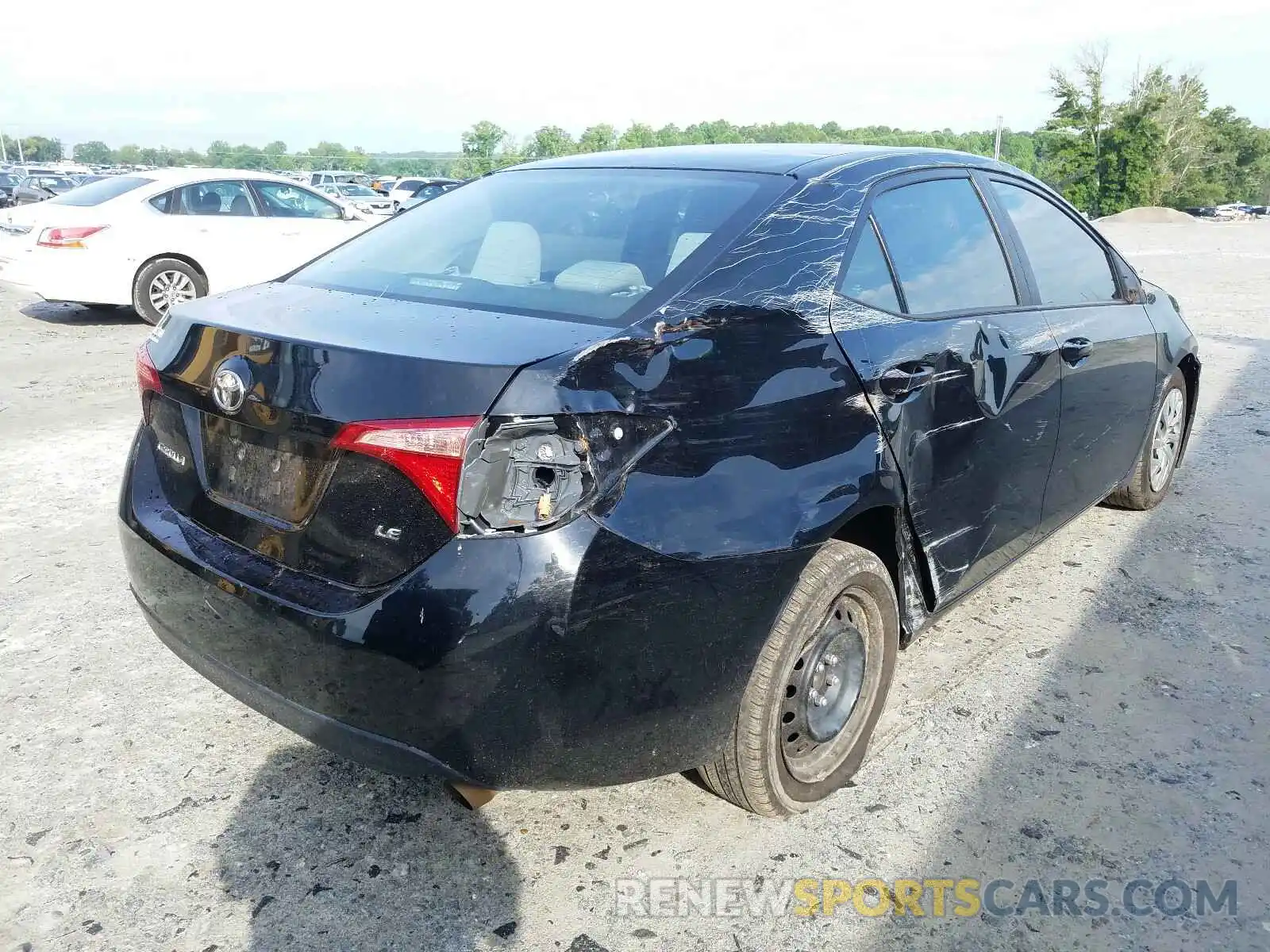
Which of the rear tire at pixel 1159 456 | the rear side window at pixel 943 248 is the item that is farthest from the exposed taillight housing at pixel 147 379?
the rear tire at pixel 1159 456

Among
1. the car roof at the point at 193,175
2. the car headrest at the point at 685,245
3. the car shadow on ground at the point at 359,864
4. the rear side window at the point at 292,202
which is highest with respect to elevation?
the car roof at the point at 193,175

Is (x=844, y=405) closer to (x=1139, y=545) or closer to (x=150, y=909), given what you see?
(x=150, y=909)

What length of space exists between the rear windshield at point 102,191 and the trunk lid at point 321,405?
911 centimetres

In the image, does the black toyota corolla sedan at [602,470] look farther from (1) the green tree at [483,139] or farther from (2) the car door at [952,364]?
(1) the green tree at [483,139]

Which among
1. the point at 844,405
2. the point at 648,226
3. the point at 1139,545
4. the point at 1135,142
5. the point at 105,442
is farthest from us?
the point at 1135,142

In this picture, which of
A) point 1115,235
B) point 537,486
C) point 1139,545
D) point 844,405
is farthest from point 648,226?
point 1115,235

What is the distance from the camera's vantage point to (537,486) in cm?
192

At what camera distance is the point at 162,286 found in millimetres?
10242

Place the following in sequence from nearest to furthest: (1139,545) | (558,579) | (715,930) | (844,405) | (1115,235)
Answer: (558,579)
(715,930)
(844,405)
(1139,545)
(1115,235)

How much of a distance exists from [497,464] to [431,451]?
0.42ft

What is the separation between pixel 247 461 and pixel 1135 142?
64.9 meters

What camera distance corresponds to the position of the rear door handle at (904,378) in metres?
2.52

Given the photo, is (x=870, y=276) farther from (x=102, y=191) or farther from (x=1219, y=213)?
(x=1219, y=213)

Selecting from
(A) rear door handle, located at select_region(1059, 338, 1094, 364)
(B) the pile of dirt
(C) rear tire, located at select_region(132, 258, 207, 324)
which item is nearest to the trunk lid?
(A) rear door handle, located at select_region(1059, 338, 1094, 364)
